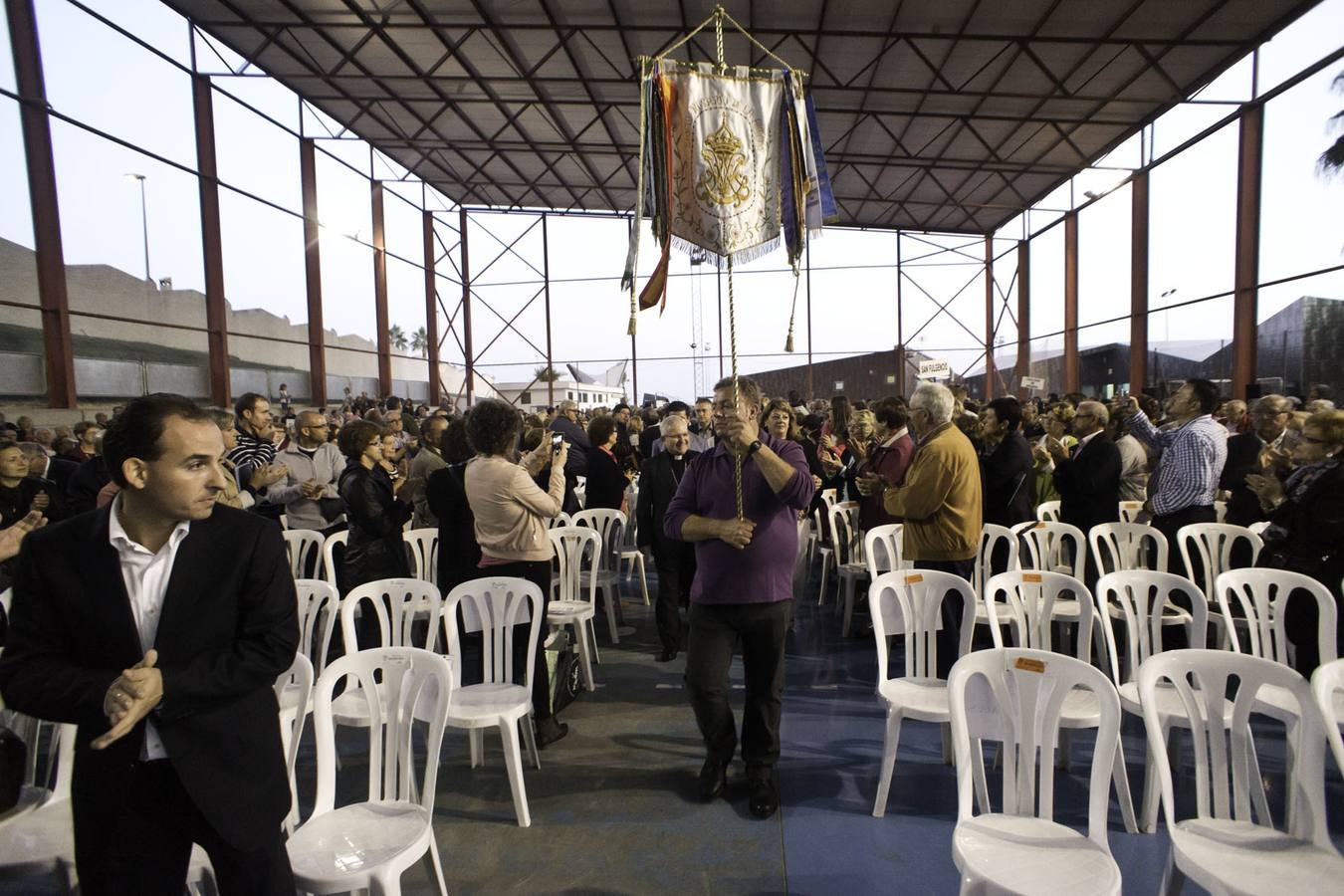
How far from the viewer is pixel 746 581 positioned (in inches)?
103

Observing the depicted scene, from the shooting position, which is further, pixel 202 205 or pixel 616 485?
pixel 202 205

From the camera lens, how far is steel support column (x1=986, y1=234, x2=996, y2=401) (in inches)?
685

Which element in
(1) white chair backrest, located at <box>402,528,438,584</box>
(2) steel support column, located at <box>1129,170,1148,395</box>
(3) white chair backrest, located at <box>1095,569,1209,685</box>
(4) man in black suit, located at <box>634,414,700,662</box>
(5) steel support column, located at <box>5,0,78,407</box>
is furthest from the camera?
(2) steel support column, located at <box>1129,170,1148,395</box>

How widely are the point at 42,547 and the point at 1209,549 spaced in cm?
491

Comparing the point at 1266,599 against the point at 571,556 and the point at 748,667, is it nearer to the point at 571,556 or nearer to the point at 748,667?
the point at 748,667

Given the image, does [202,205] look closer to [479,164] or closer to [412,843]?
[479,164]

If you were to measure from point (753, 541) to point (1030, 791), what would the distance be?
1134 mm

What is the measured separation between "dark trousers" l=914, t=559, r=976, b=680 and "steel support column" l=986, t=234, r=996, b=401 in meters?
15.5

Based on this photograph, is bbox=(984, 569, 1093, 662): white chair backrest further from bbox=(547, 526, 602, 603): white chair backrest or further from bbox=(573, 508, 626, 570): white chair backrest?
bbox=(573, 508, 626, 570): white chair backrest

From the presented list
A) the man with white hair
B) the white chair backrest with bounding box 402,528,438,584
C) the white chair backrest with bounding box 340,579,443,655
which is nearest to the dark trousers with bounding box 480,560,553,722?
Answer: the white chair backrest with bounding box 340,579,443,655

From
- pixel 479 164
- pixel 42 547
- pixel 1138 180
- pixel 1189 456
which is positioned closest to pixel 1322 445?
pixel 1189 456

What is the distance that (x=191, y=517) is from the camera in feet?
4.75

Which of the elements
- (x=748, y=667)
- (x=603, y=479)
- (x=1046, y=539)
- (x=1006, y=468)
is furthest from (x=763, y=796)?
(x=603, y=479)

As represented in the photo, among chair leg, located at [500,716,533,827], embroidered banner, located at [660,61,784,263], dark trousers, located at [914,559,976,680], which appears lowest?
chair leg, located at [500,716,533,827]
